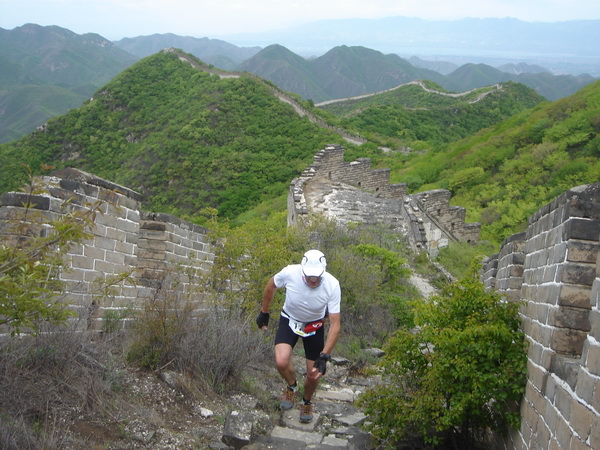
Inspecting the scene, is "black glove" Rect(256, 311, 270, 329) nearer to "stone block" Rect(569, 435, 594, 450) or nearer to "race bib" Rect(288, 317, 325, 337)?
"race bib" Rect(288, 317, 325, 337)

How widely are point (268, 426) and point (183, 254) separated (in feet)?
12.7

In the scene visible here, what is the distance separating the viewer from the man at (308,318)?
5238mm

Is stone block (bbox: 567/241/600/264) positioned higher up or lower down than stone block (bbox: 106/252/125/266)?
higher up

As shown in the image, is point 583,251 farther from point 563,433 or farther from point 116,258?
point 116,258

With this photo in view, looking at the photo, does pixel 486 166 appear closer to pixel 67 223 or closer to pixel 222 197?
pixel 222 197

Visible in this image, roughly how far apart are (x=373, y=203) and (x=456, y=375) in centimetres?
→ 1397

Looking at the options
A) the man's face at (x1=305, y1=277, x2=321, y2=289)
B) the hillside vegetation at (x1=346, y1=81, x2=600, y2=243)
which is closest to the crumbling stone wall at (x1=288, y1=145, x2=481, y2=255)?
the hillside vegetation at (x1=346, y1=81, x2=600, y2=243)

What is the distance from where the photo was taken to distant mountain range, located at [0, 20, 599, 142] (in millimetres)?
96875

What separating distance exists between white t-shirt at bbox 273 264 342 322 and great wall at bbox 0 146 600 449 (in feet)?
4.65

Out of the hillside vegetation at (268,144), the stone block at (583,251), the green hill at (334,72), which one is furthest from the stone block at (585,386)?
the green hill at (334,72)

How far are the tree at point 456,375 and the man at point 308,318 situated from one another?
516 mm

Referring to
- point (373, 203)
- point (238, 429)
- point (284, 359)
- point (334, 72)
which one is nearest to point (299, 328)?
point (284, 359)

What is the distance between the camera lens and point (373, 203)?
18.3m

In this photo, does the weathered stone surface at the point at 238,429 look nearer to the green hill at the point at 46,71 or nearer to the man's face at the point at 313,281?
the man's face at the point at 313,281
